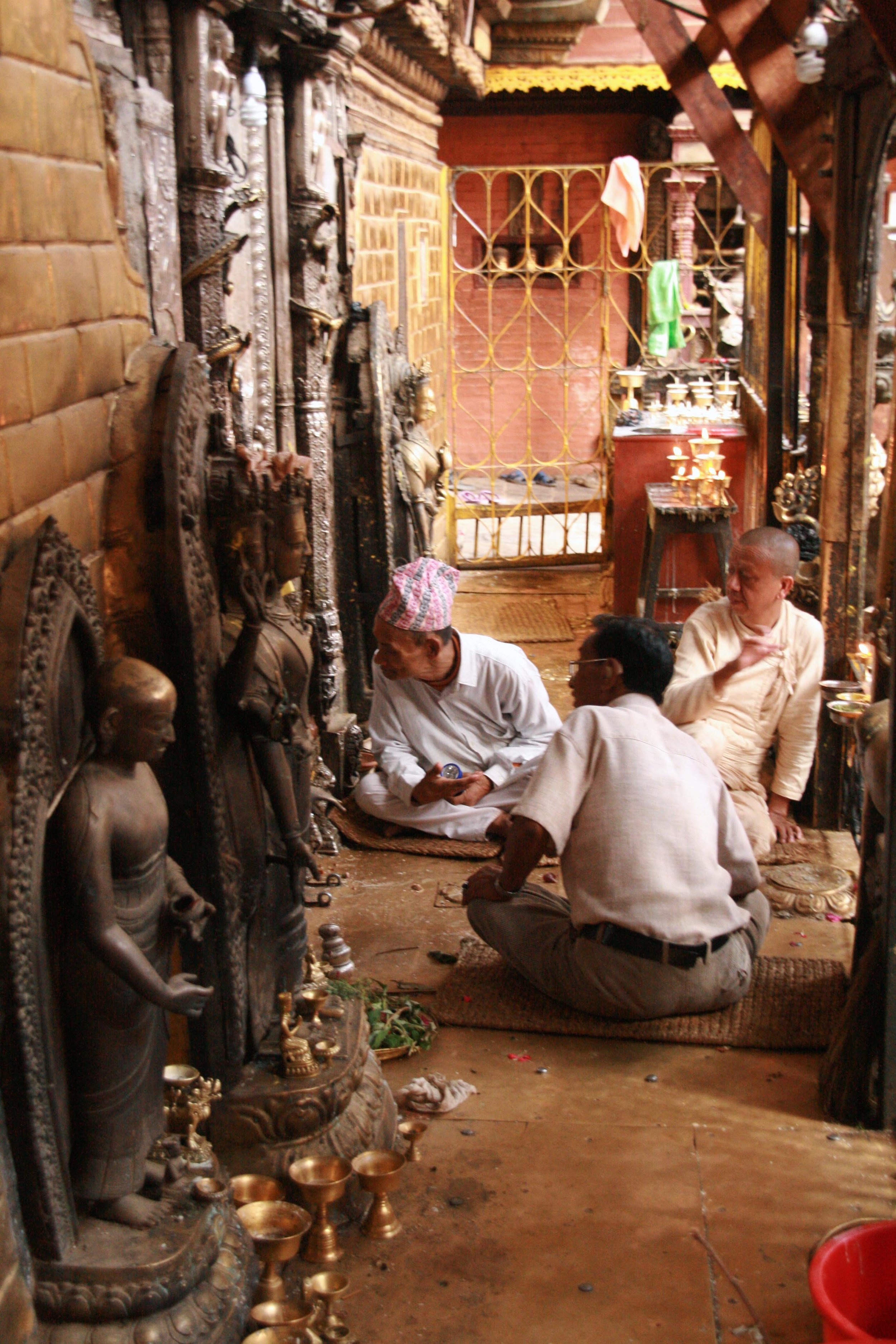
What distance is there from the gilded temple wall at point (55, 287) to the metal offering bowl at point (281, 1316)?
4.84 feet

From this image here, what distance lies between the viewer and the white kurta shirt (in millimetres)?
5254

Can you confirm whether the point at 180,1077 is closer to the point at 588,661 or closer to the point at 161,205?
the point at 588,661

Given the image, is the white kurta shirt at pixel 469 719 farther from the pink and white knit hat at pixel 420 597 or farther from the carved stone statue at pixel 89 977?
the carved stone statue at pixel 89 977

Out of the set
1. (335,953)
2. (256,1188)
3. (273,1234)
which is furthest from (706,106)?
(273,1234)

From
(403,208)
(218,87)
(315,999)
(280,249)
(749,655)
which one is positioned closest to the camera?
(315,999)

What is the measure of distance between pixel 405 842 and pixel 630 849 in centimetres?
182

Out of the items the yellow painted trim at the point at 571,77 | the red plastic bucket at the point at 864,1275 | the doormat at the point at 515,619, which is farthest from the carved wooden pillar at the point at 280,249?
the yellow painted trim at the point at 571,77

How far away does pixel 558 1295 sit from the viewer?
2.79 meters

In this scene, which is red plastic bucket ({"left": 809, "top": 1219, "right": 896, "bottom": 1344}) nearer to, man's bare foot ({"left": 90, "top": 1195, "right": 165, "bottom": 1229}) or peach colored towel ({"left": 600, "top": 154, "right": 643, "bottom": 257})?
man's bare foot ({"left": 90, "top": 1195, "right": 165, "bottom": 1229})

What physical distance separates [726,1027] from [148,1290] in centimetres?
202

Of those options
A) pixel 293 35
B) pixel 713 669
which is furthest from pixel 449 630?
pixel 293 35

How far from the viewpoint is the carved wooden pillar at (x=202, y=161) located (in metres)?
3.86

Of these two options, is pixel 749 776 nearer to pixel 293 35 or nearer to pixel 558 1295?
pixel 558 1295

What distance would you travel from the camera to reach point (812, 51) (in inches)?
209
